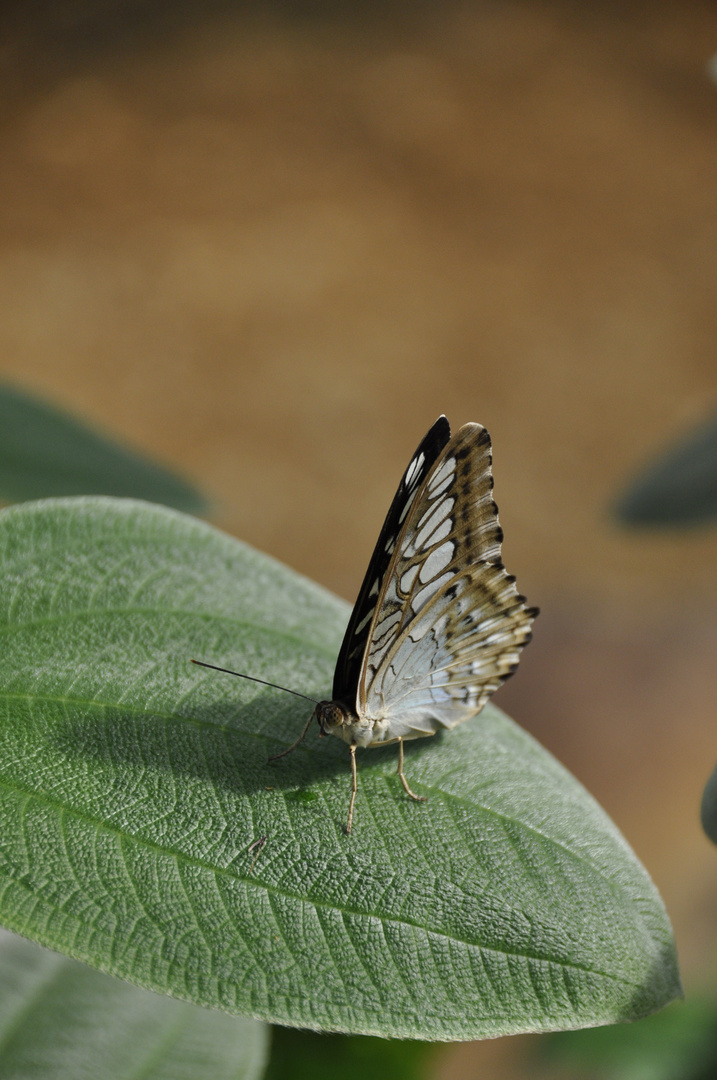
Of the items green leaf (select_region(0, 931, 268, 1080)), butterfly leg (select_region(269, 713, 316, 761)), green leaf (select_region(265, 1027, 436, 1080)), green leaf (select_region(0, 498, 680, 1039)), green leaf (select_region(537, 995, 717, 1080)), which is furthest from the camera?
green leaf (select_region(537, 995, 717, 1080))

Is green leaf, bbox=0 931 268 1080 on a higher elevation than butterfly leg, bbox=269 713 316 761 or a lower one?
lower

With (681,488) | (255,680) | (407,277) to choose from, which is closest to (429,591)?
(255,680)

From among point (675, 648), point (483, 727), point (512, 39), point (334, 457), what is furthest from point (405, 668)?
point (512, 39)

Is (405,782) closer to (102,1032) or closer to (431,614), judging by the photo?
(431,614)

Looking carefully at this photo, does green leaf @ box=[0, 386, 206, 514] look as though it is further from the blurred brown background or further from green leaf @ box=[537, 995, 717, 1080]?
the blurred brown background

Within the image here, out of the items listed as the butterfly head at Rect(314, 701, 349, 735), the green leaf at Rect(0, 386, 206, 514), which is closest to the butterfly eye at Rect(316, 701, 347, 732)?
the butterfly head at Rect(314, 701, 349, 735)

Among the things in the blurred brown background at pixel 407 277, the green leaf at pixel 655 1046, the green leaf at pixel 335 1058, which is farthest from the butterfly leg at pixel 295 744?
the blurred brown background at pixel 407 277
